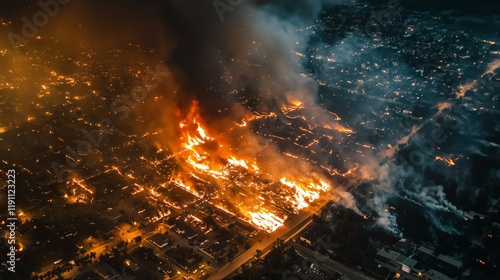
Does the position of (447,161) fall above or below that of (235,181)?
above

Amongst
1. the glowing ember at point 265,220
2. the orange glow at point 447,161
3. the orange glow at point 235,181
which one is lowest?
the glowing ember at point 265,220

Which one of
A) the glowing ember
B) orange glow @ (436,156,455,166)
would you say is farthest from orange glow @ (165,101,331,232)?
orange glow @ (436,156,455,166)

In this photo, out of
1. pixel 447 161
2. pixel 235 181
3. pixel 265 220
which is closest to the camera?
pixel 265 220

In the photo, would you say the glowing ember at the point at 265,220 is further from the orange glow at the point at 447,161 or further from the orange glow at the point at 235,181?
the orange glow at the point at 447,161

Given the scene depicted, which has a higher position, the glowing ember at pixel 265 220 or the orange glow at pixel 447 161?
the orange glow at pixel 447 161

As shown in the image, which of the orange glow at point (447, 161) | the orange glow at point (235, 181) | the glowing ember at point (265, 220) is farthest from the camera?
the orange glow at point (447, 161)

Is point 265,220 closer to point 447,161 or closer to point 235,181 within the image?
point 235,181

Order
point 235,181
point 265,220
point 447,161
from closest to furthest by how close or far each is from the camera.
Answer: point 265,220 < point 235,181 < point 447,161

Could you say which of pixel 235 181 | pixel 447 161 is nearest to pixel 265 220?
pixel 235 181

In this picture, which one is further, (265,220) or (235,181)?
(235,181)

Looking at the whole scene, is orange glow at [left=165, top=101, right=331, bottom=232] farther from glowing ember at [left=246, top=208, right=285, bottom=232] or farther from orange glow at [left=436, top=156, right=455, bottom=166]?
orange glow at [left=436, top=156, right=455, bottom=166]

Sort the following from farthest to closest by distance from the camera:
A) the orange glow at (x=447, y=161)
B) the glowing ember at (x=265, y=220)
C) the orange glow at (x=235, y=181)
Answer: the orange glow at (x=447, y=161), the orange glow at (x=235, y=181), the glowing ember at (x=265, y=220)

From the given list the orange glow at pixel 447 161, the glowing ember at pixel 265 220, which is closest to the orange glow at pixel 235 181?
the glowing ember at pixel 265 220
